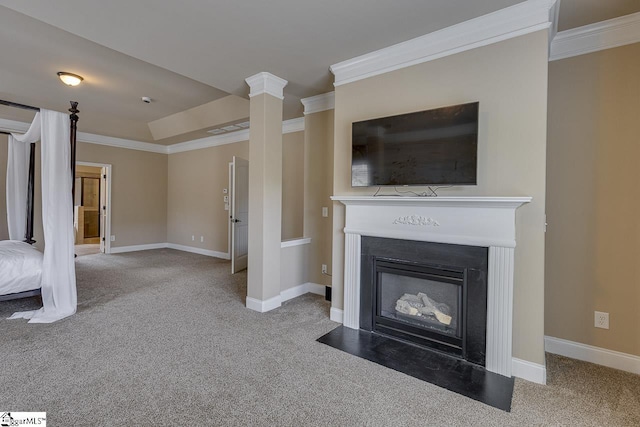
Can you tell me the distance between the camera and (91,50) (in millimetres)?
3164

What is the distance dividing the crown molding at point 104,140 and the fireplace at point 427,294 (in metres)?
6.54

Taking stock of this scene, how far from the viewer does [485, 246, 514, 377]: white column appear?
85.1 inches

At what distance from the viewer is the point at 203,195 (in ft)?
22.7

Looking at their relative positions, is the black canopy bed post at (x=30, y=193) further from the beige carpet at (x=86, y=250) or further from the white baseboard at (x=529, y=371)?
the white baseboard at (x=529, y=371)

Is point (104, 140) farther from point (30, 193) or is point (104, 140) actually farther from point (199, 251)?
point (199, 251)

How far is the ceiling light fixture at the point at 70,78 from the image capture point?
12.3ft

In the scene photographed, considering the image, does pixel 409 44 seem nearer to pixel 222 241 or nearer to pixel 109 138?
pixel 222 241

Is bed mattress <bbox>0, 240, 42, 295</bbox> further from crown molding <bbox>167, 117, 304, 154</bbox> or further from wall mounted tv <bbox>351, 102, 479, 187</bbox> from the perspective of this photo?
crown molding <bbox>167, 117, 304, 154</bbox>

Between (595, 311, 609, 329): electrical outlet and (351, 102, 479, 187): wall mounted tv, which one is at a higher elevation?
(351, 102, 479, 187): wall mounted tv

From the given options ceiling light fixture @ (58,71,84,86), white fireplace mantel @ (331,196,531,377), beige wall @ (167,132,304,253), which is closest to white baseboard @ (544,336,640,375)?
white fireplace mantel @ (331,196,531,377)

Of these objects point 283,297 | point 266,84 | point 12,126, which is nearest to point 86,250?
point 12,126

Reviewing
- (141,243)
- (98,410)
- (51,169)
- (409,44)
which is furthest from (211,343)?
(141,243)

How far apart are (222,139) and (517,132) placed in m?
5.68

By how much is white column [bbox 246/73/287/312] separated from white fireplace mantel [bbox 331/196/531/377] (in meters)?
1.03
